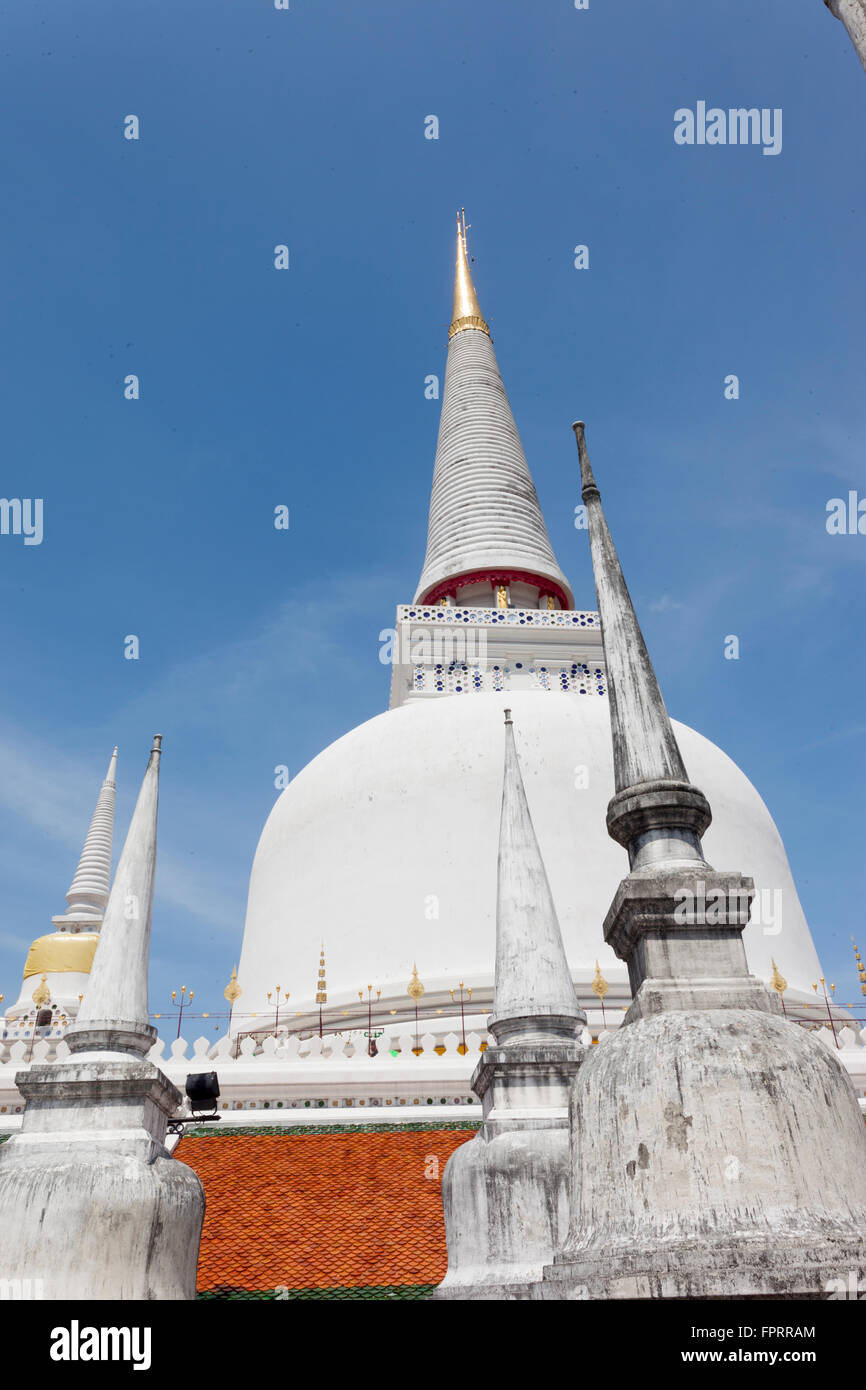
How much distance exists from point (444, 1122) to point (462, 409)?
22.7 meters

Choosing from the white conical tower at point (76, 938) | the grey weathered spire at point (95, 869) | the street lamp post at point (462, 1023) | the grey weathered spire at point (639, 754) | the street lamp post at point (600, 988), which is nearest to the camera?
the grey weathered spire at point (639, 754)

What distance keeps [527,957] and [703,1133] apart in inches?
157

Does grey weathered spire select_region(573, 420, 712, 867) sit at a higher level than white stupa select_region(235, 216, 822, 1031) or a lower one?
lower

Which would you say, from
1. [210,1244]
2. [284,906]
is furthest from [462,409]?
[210,1244]

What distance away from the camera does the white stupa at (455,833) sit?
1540 cm

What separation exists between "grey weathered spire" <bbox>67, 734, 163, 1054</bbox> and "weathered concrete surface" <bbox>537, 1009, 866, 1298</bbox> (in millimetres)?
3969

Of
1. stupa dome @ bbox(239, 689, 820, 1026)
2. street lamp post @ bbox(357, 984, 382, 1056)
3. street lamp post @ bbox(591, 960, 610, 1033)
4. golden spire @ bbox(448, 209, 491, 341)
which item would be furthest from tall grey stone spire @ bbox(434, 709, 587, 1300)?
golden spire @ bbox(448, 209, 491, 341)

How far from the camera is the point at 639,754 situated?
15.7 feet

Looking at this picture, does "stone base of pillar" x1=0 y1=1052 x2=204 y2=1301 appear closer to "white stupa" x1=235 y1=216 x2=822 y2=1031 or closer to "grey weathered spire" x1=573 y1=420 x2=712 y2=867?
"grey weathered spire" x1=573 y1=420 x2=712 y2=867

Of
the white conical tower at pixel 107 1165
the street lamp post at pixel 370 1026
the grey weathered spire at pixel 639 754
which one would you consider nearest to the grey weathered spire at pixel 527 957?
the white conical tower at pixel 107 1165

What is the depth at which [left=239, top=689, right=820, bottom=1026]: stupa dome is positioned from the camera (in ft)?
50.7

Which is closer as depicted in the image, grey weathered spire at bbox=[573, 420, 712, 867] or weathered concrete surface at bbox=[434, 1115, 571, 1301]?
grey weathered spire at bbox=[573, 420, 712, 867]

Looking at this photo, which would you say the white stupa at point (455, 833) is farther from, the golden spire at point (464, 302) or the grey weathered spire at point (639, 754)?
the golden spire at point (464, 302)

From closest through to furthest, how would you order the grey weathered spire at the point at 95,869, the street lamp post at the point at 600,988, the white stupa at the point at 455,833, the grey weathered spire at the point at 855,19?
the grey weathered spire at the point at 855,19, the street lamp post at the point at 600,988, the white stupa at the point at 455,833, the grey weathered spire at the point at 95,869
